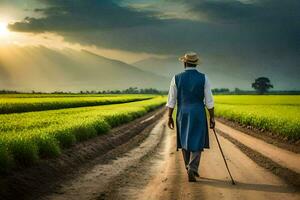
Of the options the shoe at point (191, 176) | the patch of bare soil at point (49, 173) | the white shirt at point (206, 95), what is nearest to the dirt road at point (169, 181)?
the shoe at point (191, 176)

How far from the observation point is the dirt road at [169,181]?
9195 millimetres

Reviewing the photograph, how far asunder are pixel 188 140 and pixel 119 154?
18.8 ft

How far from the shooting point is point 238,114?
37.4 metres

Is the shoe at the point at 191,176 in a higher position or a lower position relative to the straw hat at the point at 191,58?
lower

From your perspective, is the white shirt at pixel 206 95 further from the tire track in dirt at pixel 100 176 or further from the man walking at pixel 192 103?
the tire track in dirt at pixel 100 176

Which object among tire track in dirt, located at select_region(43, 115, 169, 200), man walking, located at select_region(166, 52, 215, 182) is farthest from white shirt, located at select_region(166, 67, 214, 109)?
tire track in dirt, located at select_region(43, 115, 169, 200)

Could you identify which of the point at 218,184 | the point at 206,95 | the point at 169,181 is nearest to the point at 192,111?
the point at 206,95

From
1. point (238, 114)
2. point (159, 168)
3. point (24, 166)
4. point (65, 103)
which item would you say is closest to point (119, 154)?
point (159, 168)

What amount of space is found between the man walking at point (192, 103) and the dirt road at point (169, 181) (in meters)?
0.81

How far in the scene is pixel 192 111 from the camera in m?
11.4

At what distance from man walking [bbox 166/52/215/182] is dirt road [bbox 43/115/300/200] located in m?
0.81

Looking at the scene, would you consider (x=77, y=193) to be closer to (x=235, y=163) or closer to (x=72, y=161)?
(x=72, y=161)

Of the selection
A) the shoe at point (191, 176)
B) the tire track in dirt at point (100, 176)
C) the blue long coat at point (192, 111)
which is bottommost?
the tire track in dirt at point (100, 176)

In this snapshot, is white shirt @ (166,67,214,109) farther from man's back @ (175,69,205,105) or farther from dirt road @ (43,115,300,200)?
dirt road @ (43,115,300,200)
